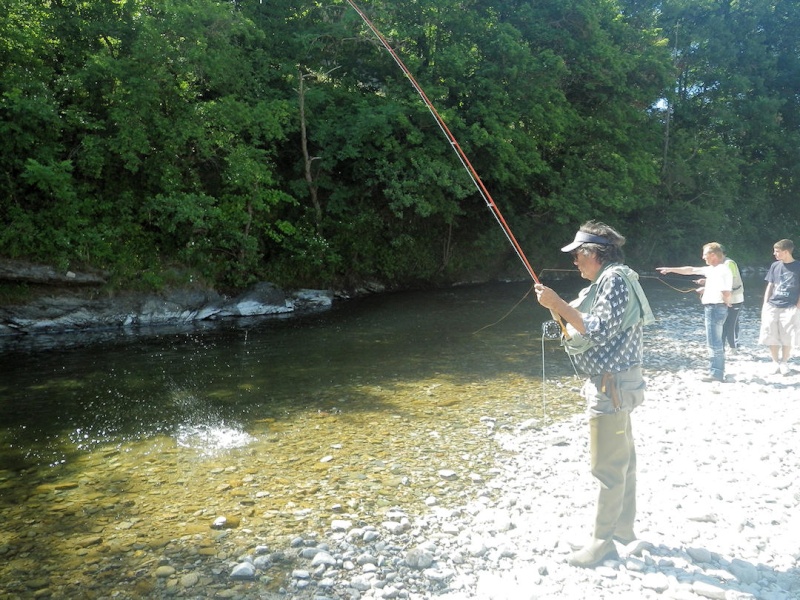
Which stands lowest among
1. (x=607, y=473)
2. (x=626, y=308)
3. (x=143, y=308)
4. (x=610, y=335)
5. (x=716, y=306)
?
(x=143, y=308)

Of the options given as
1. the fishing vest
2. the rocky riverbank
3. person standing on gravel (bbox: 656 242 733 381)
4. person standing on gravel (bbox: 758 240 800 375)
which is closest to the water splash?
the rocky riverbank

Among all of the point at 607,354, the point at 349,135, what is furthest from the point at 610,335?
the point at 349,135

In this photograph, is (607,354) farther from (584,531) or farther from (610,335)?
(584,531)

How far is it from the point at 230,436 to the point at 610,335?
5062 millimetres

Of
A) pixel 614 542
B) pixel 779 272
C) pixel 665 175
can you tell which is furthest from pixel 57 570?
pixel 665 175

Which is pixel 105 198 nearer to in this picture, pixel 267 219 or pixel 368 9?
pixel 267 219

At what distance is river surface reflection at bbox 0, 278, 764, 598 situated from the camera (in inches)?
191

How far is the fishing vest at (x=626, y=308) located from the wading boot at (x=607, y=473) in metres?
0.53

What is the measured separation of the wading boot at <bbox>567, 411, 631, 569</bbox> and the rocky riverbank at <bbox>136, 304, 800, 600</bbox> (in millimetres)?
122

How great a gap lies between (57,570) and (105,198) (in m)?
14.7

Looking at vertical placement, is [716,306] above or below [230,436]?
above

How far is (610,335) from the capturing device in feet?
12.6

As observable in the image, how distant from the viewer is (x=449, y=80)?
823 inches

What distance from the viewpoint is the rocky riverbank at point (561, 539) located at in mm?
3949
